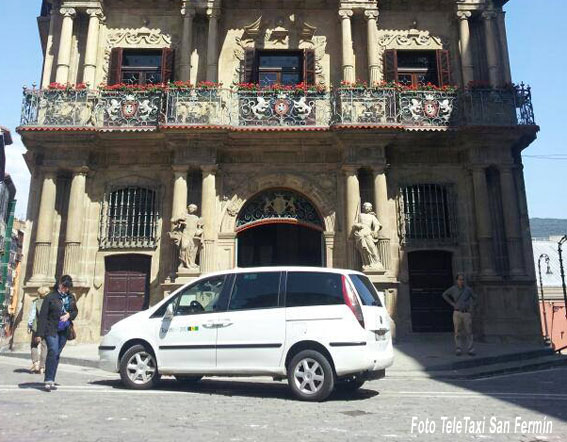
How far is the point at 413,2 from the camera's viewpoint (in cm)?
1686

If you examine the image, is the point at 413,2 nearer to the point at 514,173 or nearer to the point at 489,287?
the point at 514,173

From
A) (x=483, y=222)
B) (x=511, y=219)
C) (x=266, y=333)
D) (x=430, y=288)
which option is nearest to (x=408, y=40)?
(x=483, y=222)

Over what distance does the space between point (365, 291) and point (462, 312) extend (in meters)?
5.30

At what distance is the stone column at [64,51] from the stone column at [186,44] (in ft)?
12.4

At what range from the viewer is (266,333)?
22.4ft

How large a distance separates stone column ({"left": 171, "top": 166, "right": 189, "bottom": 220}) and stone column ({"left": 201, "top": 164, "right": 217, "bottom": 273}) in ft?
1.81

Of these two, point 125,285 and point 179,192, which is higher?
point 179,192

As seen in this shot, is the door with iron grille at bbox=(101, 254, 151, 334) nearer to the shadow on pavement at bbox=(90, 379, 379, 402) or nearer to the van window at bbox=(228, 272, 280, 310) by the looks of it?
the shadow on pavement at bbox=(90, 379, 379, 402)

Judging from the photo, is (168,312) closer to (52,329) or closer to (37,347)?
(52,329)

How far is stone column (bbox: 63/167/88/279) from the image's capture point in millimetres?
14078

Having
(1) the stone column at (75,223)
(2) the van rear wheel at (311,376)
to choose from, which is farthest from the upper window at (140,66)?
(2) the van rear wheel at (311,376)

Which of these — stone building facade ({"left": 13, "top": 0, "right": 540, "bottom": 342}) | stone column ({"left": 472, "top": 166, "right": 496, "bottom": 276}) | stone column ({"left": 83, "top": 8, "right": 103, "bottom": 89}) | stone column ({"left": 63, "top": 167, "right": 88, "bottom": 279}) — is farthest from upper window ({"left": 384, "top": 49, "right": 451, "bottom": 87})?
stone column ({"left": 63, "top": 167, "right": 88, "bottom": 279})

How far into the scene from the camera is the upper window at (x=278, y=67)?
53.2 feet

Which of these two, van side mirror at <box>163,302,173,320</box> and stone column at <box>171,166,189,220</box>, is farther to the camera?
stone column at <box>171,166,189,220</box>
